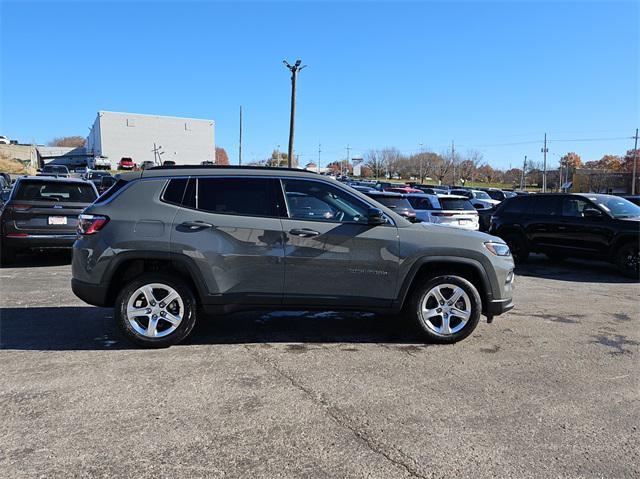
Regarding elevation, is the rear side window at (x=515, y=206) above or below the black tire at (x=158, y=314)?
above

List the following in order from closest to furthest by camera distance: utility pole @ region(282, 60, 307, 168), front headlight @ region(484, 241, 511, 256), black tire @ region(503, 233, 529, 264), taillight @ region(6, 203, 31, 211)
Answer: front headlight @ region(484, 241, 511, 256) → taillight @ region(6, 203, 31, 211) → black tire @ region(503, 233, 529, 264) → utility pole @ region(282, 60, 307, 168)

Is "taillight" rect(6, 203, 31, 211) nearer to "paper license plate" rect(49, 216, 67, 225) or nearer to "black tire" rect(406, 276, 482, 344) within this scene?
"paper license plate" rect(49, 216, 67, 225)

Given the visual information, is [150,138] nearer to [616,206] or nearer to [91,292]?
[616,206]

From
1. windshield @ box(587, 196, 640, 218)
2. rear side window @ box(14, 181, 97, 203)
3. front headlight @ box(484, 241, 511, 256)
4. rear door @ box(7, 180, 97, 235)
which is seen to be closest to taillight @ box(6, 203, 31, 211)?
rear door @ box(7, 180, 97, 235)

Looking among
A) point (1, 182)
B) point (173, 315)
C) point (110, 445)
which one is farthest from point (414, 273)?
point (1, 182)

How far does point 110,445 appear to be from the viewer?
10.3 ft

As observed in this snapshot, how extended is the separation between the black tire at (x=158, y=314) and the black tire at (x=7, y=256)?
6.21 metres

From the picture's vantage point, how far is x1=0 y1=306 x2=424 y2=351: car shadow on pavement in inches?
205

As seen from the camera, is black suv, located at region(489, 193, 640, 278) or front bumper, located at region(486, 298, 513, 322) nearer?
front bumper, located at region(486, 298, 513, 322)

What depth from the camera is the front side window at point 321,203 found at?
5145mm

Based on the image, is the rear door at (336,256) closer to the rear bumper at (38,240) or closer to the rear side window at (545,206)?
the rear bumper at (38,240)

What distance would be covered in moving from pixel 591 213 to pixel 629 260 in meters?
1.21

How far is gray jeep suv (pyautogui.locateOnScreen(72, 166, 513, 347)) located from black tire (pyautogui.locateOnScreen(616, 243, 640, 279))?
6232 mm

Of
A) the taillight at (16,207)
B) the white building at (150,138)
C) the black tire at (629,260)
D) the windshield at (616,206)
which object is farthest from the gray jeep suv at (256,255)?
the white building at (150,138)
